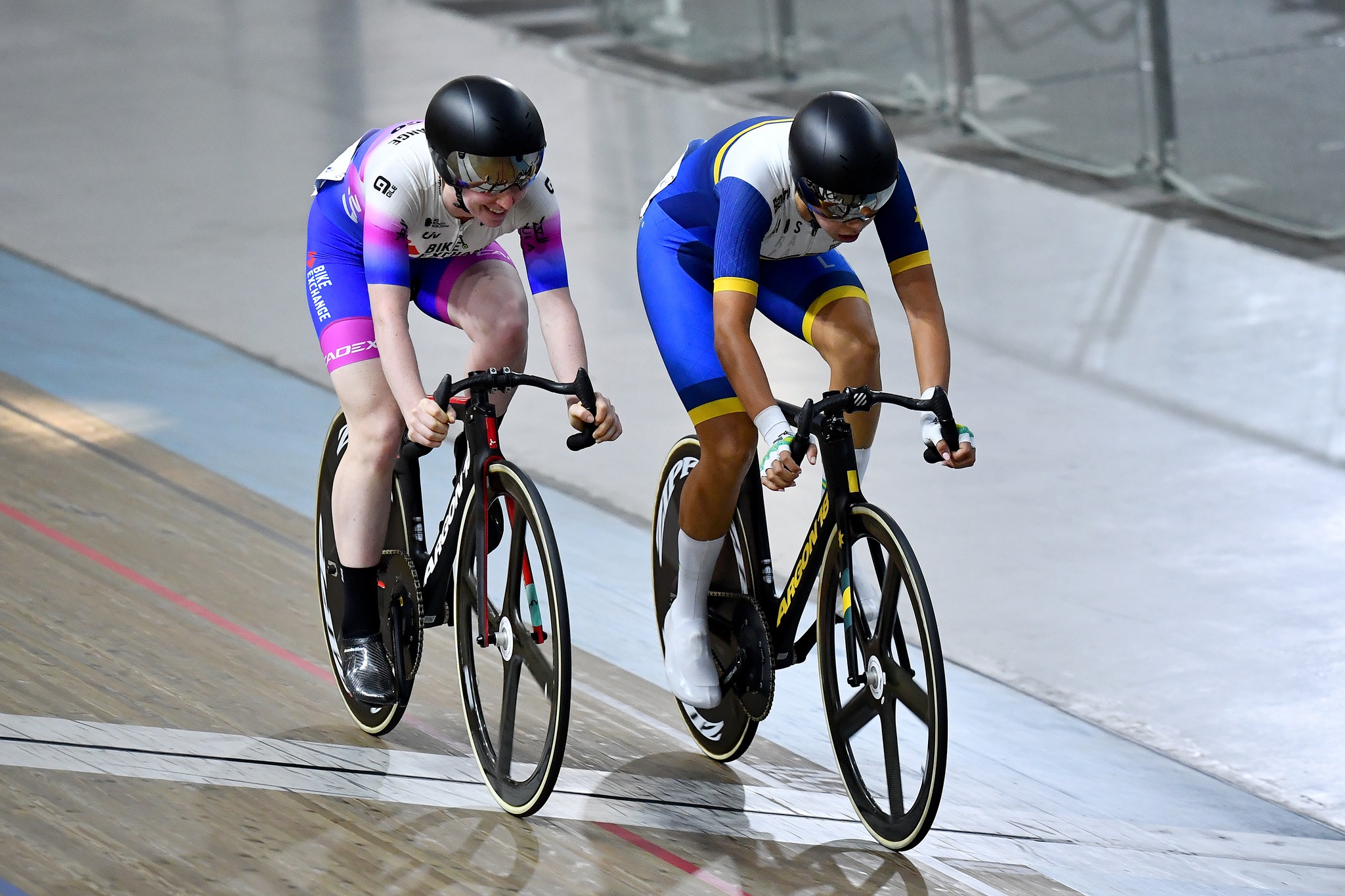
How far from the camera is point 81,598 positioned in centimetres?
436

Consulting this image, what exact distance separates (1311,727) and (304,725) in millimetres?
2315

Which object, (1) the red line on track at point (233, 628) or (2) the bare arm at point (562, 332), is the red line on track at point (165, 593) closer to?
(1) the red line on track at point (233, 628)

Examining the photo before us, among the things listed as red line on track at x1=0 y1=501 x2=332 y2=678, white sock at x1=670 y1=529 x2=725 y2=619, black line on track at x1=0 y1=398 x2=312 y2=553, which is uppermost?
white sock at x1=670 y1=529 x2=725 y2=619

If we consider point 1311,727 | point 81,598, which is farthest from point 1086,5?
point 81,598

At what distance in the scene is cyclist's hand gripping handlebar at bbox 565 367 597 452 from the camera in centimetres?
313

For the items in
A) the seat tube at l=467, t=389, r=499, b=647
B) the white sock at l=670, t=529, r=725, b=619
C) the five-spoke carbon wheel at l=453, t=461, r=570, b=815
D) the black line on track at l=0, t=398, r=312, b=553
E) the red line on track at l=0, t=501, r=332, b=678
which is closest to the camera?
the five-spoke carbon wheel at l=453, t=461, r=570, b=815

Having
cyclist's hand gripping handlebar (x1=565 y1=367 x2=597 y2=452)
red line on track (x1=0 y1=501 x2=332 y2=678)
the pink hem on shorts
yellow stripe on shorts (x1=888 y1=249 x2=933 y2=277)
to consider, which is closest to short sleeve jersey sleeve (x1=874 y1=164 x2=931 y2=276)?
yellow stripe on shorts (x1=888 y1=249 x2=933 y2=277)

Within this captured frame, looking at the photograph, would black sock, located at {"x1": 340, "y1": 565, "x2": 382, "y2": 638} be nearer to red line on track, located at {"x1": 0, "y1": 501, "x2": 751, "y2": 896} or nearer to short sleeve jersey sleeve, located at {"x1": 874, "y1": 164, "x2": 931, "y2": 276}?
red line on track, located at {"x1": 0, "y1": 501, "x2": 751, "y2": 896}

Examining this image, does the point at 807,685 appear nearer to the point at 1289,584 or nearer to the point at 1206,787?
the point at 1206,787

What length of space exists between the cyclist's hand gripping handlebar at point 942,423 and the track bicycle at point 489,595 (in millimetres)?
622

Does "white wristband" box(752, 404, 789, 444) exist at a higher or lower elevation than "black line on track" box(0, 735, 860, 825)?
higher

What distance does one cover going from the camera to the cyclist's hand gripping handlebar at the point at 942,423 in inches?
118

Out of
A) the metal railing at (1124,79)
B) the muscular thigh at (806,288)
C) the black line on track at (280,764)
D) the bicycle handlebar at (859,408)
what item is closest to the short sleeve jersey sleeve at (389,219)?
the muscular thigh at (806,288)

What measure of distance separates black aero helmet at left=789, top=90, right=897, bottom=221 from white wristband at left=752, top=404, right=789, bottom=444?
362 millimetres
